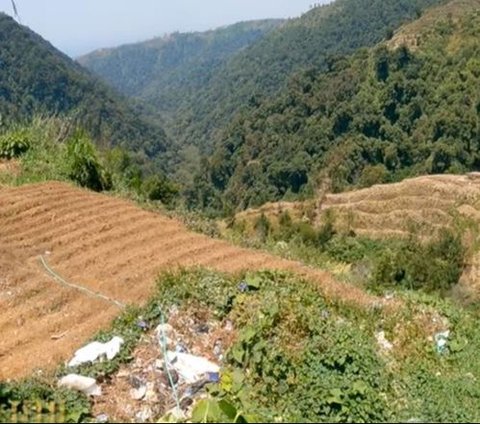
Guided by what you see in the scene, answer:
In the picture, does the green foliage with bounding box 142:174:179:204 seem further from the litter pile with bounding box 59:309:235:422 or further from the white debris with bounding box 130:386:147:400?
the white debris with bounding box 130:386:147:400

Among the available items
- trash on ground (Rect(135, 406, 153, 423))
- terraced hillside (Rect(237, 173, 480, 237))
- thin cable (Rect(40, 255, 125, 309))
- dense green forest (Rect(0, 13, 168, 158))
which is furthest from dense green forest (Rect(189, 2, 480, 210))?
trash on ground (Rect(135, 406, 153, 423))

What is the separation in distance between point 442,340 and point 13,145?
834 centimetres

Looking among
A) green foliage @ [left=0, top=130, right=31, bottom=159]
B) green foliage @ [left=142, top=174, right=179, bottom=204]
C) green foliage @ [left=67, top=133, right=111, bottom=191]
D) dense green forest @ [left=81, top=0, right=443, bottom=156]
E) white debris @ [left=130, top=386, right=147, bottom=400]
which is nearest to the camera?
white debris @ [left=130, top=386, right=147, bottom=400]

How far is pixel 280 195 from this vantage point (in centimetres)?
7762

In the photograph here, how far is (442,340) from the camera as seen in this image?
621 cm

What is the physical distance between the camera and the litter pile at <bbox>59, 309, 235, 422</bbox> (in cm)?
487

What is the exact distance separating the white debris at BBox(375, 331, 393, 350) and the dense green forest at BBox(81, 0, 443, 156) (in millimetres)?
119609

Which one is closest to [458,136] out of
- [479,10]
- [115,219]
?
[479,10]

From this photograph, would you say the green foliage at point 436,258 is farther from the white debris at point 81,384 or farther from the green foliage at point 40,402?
the green foliage at point 40,402

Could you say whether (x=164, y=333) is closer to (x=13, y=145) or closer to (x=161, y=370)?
(x=161, y=370)

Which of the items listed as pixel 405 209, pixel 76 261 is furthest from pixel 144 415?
pixel 405 209

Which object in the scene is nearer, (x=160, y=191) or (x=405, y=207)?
(x=160, y=191)

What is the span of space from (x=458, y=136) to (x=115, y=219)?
57.0 metres

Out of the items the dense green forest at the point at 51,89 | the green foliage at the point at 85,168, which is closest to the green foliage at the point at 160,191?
the green foliage at the point at 85,168
